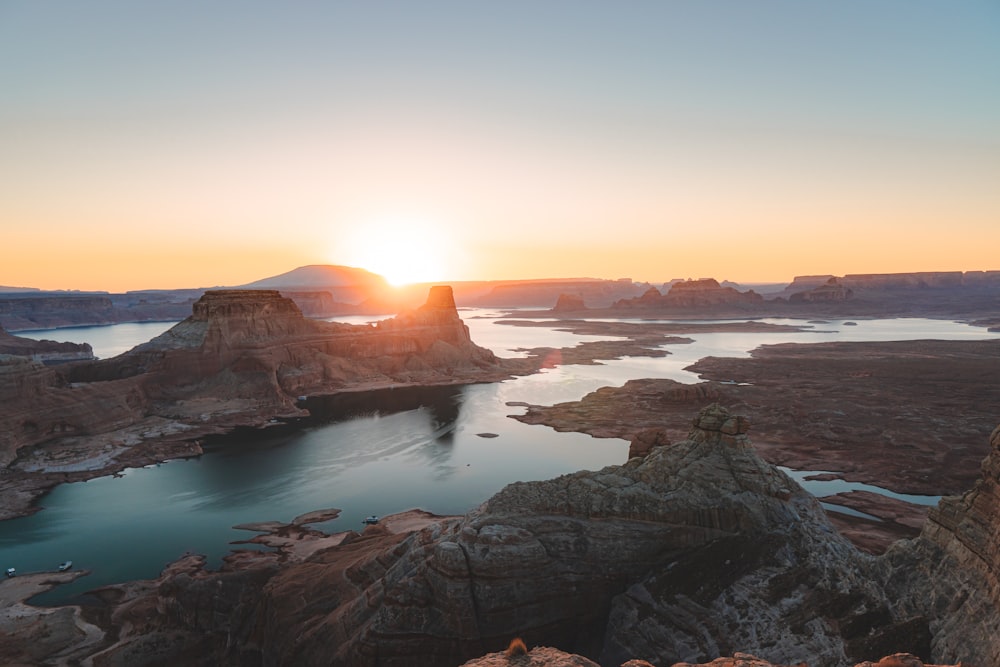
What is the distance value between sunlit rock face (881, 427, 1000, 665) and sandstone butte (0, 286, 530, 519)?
57.3 m

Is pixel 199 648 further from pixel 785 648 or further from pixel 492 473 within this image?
pixel 492 473

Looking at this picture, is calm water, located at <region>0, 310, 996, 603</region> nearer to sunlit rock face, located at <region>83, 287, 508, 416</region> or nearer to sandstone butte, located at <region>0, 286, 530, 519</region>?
sandstone butte, located at <region>0, 286, 530, 519</region>

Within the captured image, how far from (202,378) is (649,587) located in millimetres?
72783

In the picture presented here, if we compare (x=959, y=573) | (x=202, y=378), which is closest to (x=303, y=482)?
(x=202, y=378)

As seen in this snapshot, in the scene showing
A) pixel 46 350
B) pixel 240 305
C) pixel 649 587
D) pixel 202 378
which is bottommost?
pixel 649 587

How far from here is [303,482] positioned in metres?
48.9

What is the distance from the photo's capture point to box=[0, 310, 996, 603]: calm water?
121 feet

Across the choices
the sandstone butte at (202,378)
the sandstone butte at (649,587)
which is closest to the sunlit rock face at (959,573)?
the sandstone butte at (649,587)

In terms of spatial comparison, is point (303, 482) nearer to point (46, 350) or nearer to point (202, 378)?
point (202, 378)

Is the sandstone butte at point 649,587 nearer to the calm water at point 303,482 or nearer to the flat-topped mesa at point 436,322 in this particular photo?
the calm water at point 303,482

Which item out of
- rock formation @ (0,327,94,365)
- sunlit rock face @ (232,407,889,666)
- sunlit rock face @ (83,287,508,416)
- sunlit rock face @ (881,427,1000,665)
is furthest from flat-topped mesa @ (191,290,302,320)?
sunlit rock face @ (881,427,1000,665)

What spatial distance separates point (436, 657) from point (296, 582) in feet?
30.8

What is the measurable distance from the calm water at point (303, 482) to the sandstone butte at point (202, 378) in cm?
503

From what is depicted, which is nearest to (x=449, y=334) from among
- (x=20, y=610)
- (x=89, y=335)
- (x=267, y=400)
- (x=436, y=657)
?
(x=267, y=400)
